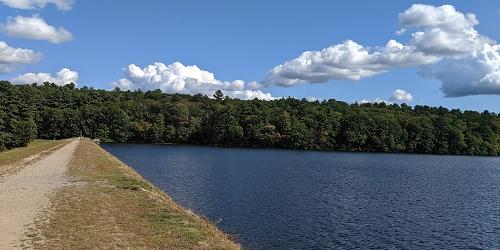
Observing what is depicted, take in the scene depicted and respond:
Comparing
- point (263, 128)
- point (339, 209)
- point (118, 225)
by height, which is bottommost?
point (339, 209)

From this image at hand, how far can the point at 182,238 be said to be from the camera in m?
20.0

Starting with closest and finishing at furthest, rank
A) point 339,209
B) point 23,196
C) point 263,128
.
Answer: point 23,196 → point 339,209 → point 263,128

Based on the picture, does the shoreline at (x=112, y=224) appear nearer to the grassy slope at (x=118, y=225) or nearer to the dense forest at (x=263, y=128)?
the grassy slope at (x=118, y=225)

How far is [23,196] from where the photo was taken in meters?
28.9

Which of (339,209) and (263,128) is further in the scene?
(263,128)

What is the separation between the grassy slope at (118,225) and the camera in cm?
1850

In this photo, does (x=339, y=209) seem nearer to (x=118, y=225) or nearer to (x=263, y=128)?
(x=118, y=225)

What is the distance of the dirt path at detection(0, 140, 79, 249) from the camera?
19305 millimetres

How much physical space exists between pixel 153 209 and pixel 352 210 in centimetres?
1936

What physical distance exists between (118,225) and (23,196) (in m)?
10.6

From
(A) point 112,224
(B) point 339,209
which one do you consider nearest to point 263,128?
(B) point 339,209

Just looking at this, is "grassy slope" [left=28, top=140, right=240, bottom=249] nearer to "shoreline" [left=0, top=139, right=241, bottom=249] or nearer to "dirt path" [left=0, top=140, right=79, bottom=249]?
"shoreline" [left=0, top=139, right=241, bottom=249]

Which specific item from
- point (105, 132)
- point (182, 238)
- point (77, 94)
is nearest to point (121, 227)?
point (182, 238)

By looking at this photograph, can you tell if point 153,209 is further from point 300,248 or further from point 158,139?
point 158,139
